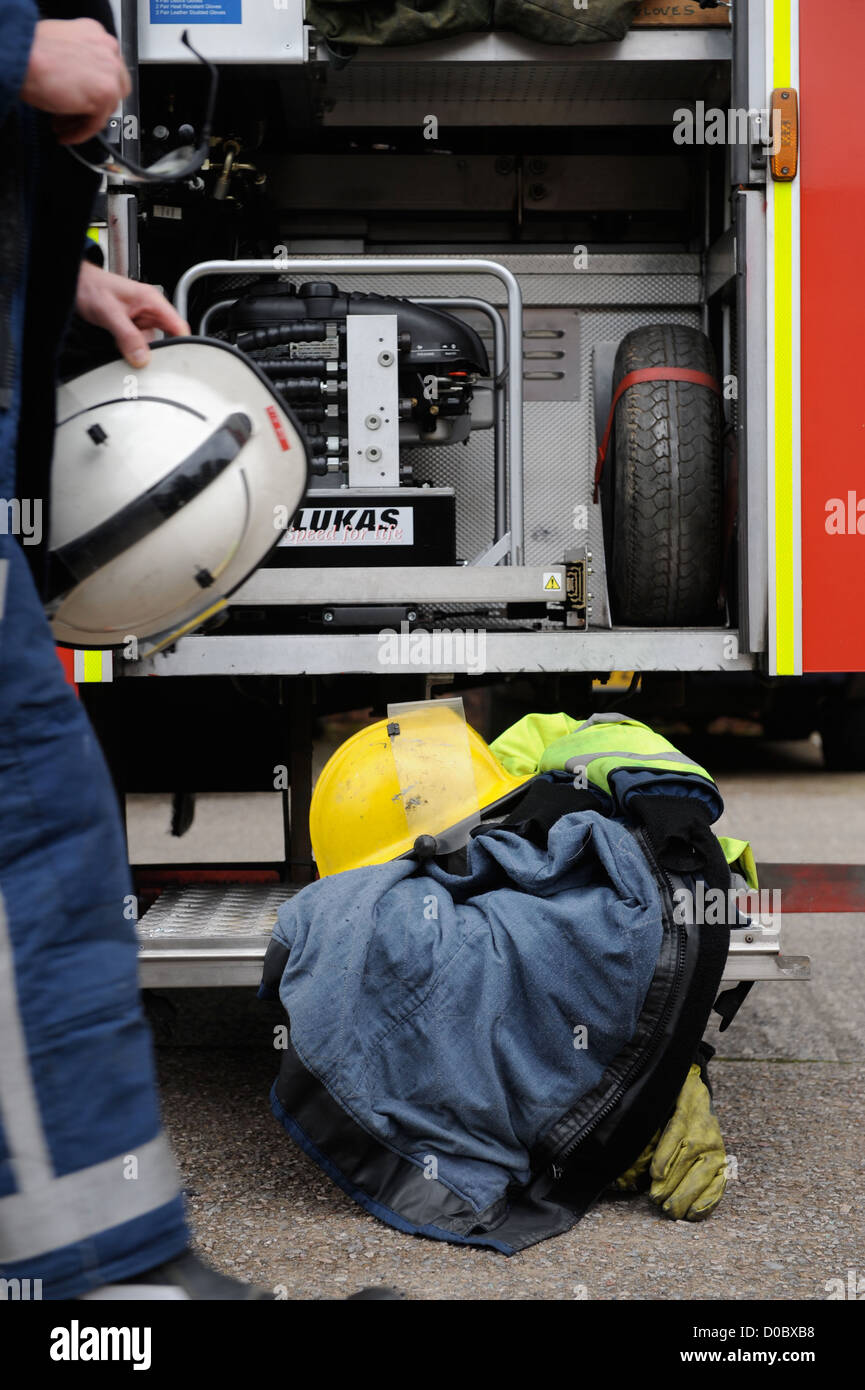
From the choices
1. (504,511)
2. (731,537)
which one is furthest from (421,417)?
(731,537)

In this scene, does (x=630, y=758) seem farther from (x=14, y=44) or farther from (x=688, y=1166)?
(x=14, y=44)

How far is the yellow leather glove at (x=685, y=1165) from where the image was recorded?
2318 millimetres

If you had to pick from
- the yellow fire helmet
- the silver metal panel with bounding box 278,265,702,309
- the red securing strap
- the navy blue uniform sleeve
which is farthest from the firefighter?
the silver metal panel with bounding box 278,265,702,309

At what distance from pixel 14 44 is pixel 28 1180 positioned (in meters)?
1.02

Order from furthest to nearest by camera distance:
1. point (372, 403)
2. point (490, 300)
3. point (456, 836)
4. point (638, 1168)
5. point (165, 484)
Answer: point (490, 300)
point (372, 403)
point (456, 836)
point (638, 1168)
point (165, 484)

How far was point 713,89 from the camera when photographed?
11.1 ft

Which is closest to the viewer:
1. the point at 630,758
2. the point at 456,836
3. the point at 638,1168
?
the point at 638,1168

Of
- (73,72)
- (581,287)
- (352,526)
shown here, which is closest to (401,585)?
(352,526)

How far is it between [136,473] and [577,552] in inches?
69.3

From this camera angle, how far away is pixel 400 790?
8.67 feet

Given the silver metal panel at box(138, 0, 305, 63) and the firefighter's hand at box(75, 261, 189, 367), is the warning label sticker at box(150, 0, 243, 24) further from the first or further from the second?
the firefighter's hand at box(75, 261, 189, 367)

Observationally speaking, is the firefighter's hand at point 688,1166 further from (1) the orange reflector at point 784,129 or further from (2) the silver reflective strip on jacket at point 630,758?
(1) the orange reflector at point 784,129

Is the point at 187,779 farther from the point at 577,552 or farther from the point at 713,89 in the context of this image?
the point at 713,89

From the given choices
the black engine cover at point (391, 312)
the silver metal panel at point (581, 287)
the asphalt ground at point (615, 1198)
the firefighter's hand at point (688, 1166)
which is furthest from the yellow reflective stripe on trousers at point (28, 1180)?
the silver metal panel at point (581, 287)
